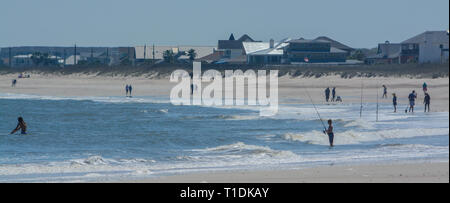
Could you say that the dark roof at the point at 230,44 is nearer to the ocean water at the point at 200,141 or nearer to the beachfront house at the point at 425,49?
the beachfront house at the point at 425,49

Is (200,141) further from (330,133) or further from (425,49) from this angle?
(425,49)

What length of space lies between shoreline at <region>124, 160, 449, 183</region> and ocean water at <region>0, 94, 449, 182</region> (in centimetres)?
86

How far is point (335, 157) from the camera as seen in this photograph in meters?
18.8

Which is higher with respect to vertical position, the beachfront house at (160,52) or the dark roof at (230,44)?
the dark roof at (230,44)

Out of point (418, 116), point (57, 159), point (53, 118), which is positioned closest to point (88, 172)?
point (57, 159)

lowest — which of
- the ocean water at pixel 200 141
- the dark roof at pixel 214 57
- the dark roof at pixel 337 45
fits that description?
the ocean water at pixel 200 141

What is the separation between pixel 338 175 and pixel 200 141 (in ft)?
32.4

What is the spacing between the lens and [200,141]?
24.4m

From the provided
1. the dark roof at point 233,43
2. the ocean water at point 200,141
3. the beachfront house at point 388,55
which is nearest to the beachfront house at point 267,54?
the beachfront house at point 388,55

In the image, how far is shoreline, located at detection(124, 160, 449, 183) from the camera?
14094mm

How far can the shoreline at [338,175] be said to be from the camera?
14.1 metres

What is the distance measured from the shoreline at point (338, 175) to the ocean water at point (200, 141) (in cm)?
86

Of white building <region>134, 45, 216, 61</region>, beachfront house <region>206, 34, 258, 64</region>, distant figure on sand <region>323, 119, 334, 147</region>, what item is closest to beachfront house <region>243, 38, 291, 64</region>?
beachfront house <region>206, 34, 258, 64</region>

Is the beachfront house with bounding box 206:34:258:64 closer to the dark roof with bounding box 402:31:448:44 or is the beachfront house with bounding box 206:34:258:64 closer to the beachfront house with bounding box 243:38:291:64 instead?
the beachfront house with bounding box 243:38:291:64
